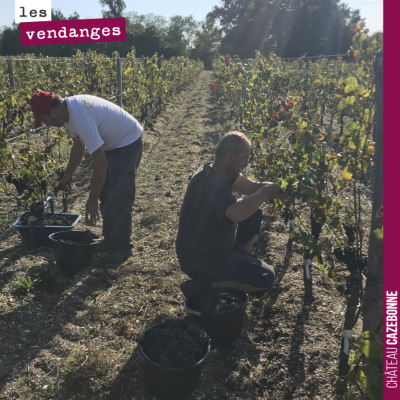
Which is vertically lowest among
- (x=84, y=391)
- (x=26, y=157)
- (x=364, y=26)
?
(x=84, y=391)

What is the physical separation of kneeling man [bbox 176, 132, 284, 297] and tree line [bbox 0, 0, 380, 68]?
3539 cm

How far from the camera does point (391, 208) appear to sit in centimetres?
127

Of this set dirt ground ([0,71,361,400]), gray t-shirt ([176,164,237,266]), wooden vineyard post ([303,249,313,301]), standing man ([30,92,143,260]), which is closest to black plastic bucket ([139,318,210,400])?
dirt ground ([0,71,361,400])

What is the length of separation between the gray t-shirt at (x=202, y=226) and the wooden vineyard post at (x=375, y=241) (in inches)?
35.3

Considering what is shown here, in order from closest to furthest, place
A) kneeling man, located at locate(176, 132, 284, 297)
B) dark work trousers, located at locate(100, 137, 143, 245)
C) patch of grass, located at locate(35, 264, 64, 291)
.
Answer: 1. kneeling man, located at locate(176, 132, 284, 297)
2. patch of grass, located at locate(35, 264, 64, 291)
3. dark work trousers, located at locate(100, 137, 143, 245)

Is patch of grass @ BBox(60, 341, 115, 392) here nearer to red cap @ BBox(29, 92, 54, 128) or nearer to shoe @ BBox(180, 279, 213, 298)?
shoe @ BBox(180, 279, 213, 298)

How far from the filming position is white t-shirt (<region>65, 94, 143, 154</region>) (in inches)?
111

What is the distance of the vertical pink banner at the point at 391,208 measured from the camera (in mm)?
1238

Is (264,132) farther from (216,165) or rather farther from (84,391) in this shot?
(84,391)

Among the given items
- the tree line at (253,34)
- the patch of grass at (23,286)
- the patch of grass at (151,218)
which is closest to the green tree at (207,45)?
the tree line at (253,34)

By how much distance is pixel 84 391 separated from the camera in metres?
2.04

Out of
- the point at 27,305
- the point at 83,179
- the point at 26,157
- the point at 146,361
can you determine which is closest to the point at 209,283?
the point at 146,361

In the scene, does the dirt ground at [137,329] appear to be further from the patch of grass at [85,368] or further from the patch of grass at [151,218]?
the patch of grass at [151,218]

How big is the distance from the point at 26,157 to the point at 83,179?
84.2 inches
